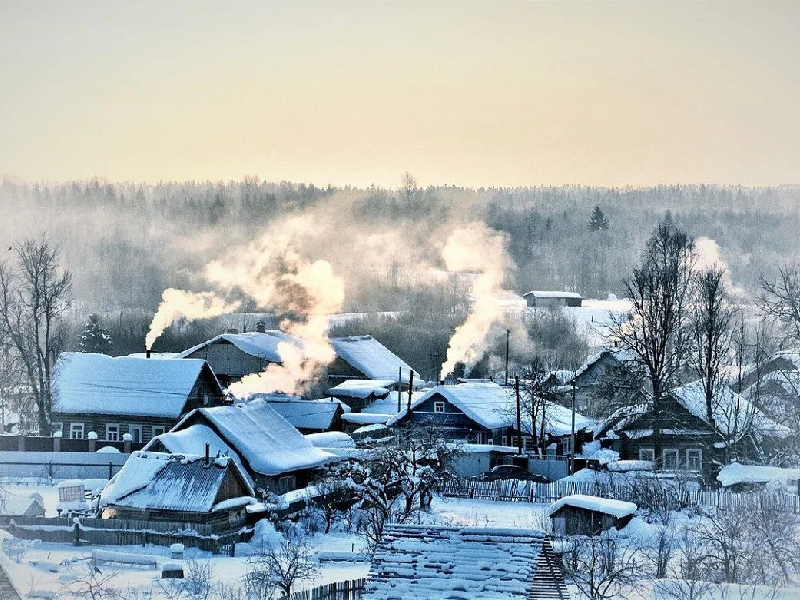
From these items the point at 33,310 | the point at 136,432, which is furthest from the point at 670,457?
the point at 33,310

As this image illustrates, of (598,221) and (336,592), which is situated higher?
(598,221)

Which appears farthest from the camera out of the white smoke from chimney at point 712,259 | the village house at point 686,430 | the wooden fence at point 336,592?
the white smoke from chimney at point 712,259

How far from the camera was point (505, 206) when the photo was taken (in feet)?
226

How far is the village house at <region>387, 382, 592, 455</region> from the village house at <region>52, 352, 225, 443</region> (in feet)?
22.6

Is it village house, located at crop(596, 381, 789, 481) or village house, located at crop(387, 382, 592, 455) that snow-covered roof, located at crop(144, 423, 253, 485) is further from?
village house, located at crop(596, 381, 789, 481)

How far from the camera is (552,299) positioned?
2758 inches

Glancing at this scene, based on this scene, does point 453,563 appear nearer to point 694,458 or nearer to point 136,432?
point 694,458

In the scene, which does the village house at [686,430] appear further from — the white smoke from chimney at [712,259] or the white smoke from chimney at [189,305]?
the white smoke from chimney at [189,305]

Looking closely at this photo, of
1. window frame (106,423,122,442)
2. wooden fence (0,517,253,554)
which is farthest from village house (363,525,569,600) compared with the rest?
window frame (106,423,122,442)

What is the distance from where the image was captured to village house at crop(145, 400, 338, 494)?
2822 centimetres

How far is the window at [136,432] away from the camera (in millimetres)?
36969

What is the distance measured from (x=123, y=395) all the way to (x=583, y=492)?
15.6m

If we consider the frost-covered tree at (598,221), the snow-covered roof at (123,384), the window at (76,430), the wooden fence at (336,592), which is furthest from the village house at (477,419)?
the frost-covered tree at (598,221)

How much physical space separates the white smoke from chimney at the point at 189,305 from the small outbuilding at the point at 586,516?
90.8ft
